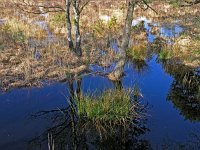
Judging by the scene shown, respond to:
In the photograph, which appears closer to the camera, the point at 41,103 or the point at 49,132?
the point at 49,132

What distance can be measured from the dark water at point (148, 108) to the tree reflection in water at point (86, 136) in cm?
12

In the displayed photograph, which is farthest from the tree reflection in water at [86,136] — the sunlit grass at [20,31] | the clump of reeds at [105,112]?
the sunlit grass at [20,31]

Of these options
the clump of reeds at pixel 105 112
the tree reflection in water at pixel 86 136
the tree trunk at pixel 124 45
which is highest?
the tree trunk at pixel 124 45

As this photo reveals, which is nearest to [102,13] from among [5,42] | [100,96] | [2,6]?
[2,6]

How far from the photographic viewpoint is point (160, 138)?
438 inches

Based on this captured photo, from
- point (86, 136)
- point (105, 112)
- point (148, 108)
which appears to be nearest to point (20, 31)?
point (148, 108)

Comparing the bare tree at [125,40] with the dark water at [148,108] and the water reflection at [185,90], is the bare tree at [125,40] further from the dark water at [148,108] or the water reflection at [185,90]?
the water reflection at [185,90]

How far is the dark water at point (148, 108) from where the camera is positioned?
10961 millimetres

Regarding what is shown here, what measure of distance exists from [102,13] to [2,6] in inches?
389

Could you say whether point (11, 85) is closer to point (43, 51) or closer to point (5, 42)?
point (43, 51)

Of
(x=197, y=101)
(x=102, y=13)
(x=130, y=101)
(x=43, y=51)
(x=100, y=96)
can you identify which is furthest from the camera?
(x=102, y=13)

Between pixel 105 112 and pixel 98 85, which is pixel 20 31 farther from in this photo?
pixel 105 112

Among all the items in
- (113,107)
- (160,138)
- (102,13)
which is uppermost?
(102,13)

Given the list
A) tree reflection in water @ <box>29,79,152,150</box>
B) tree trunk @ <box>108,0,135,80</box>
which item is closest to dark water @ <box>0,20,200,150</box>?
tree reflection in water @ <box>29,79,152,150</box>
